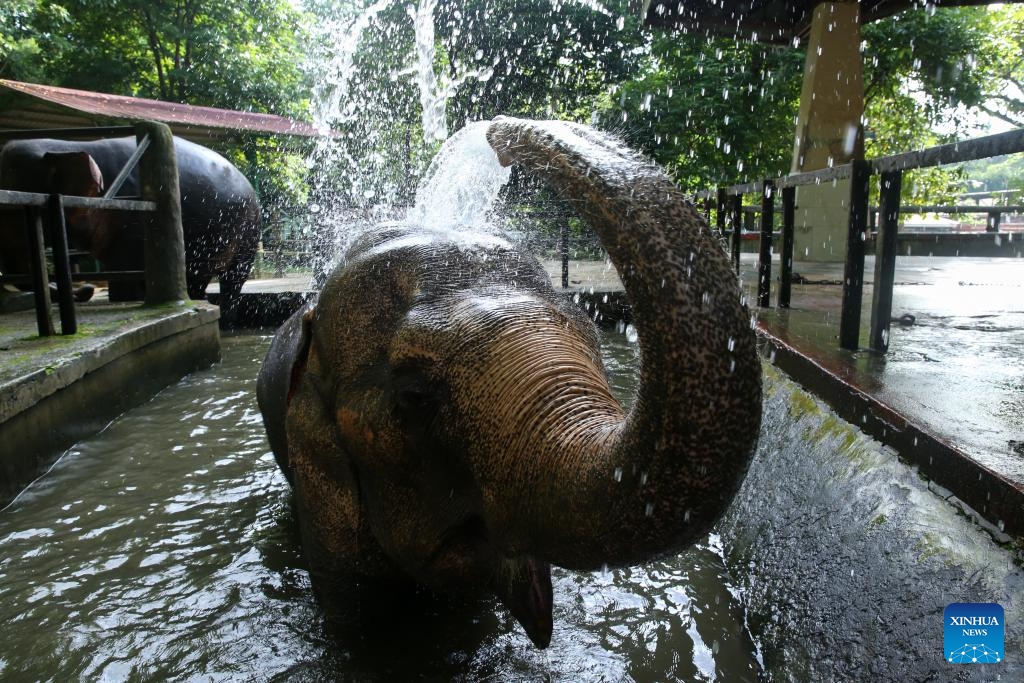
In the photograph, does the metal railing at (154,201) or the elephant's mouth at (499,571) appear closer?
the elephant's mouth at (499,571)

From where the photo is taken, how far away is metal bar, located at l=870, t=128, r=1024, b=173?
→ 2801 millimetres

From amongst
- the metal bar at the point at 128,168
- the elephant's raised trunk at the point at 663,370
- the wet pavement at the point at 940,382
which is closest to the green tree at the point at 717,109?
the wet pavement at the point at 940,382

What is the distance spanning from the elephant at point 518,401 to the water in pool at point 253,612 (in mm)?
279

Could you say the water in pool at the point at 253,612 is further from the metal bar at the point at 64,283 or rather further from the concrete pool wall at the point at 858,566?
the metal bar at the point at 64,283

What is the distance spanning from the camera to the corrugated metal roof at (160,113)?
10.6 meters

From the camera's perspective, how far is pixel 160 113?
11.9 metres

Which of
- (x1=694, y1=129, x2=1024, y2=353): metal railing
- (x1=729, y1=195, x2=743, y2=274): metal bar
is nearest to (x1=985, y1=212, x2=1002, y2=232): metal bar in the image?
(x1=729, y1=195, x2=743, y2=274): metal bar

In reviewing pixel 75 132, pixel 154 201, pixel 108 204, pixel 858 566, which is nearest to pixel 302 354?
pixel 858 566

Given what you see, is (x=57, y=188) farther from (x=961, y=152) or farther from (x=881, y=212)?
(x=961, y=152)

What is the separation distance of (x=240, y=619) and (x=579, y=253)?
46.4ft

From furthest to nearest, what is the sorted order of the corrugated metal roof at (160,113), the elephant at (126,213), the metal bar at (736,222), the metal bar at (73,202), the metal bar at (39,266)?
1. the corrugated metal roof at (160,113)
2. the elephant at (126,213)
3. the metal bar at (736,222)
4. the metal bar at (39,266)
5. the metal bar at (73,202)

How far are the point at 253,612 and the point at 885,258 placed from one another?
3.48 meters

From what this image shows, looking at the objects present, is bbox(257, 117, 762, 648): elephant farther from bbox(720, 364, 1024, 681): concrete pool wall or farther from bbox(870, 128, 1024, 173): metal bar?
bbox(870, 128, 1024, 173): metal bar

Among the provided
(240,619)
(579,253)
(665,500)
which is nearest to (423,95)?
(579,253)
